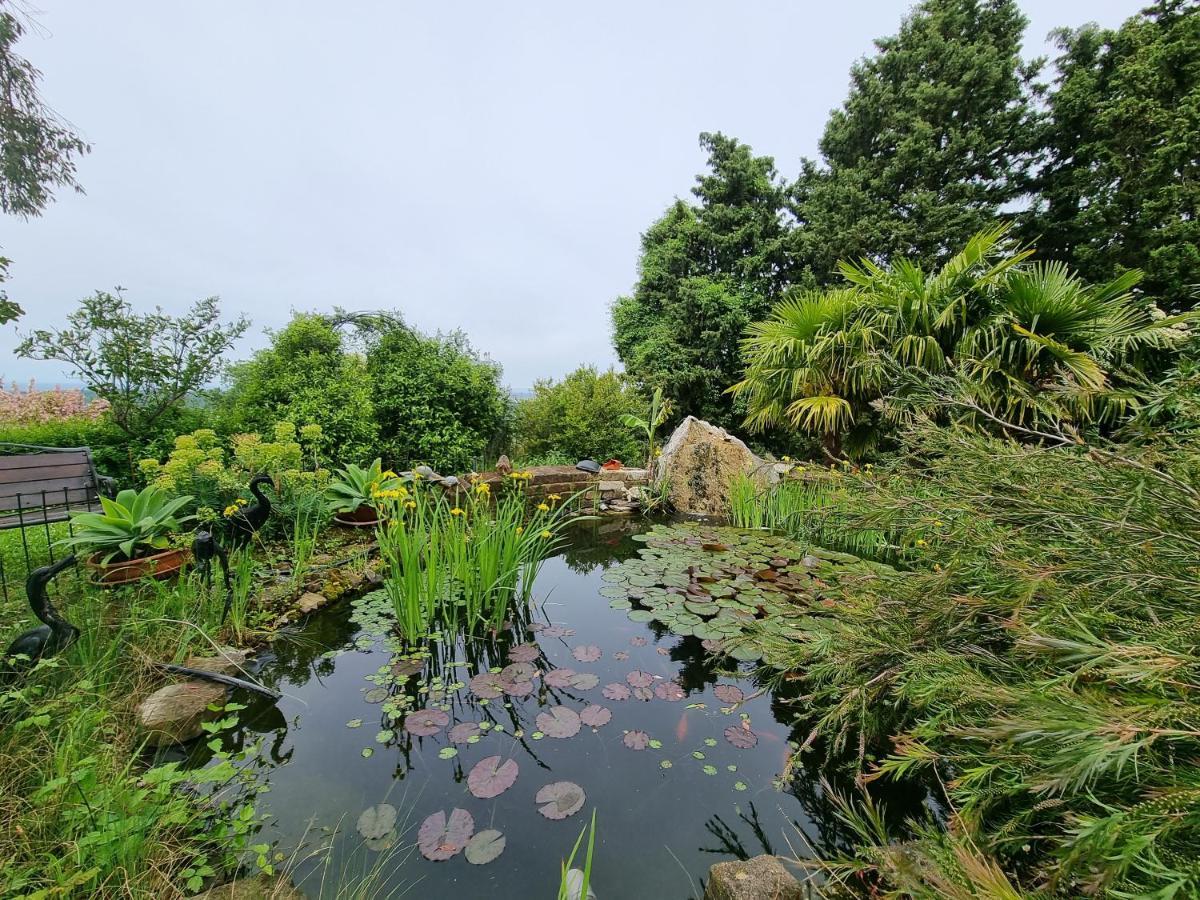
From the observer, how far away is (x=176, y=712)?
1.71 meters

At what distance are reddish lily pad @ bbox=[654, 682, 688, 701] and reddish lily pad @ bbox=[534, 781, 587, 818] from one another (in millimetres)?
625

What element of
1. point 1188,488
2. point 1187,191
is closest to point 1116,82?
point 1187,191

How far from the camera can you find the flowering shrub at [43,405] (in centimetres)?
548

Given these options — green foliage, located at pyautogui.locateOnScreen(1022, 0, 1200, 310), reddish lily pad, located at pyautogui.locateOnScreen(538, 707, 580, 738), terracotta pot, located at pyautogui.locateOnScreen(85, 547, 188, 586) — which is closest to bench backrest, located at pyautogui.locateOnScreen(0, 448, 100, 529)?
terracotta pot, located at pyautogui.locateOnScreen(85, 547, 188, 586)

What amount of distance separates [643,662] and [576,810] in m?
0.94

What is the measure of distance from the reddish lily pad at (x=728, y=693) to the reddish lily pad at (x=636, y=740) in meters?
0.44

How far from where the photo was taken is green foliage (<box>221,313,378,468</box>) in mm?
4613

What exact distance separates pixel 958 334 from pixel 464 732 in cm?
489

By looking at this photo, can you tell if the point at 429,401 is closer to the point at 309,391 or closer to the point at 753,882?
the point at 309,391

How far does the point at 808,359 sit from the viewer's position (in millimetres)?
4328

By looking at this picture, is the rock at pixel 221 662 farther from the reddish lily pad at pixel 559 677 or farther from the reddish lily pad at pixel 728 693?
the reddish lily pad at pixel 728 693

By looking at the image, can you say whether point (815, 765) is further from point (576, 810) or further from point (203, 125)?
point (203, 125)

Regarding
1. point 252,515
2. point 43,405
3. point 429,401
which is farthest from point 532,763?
point 43,405

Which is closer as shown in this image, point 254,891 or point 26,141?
point 254,891
